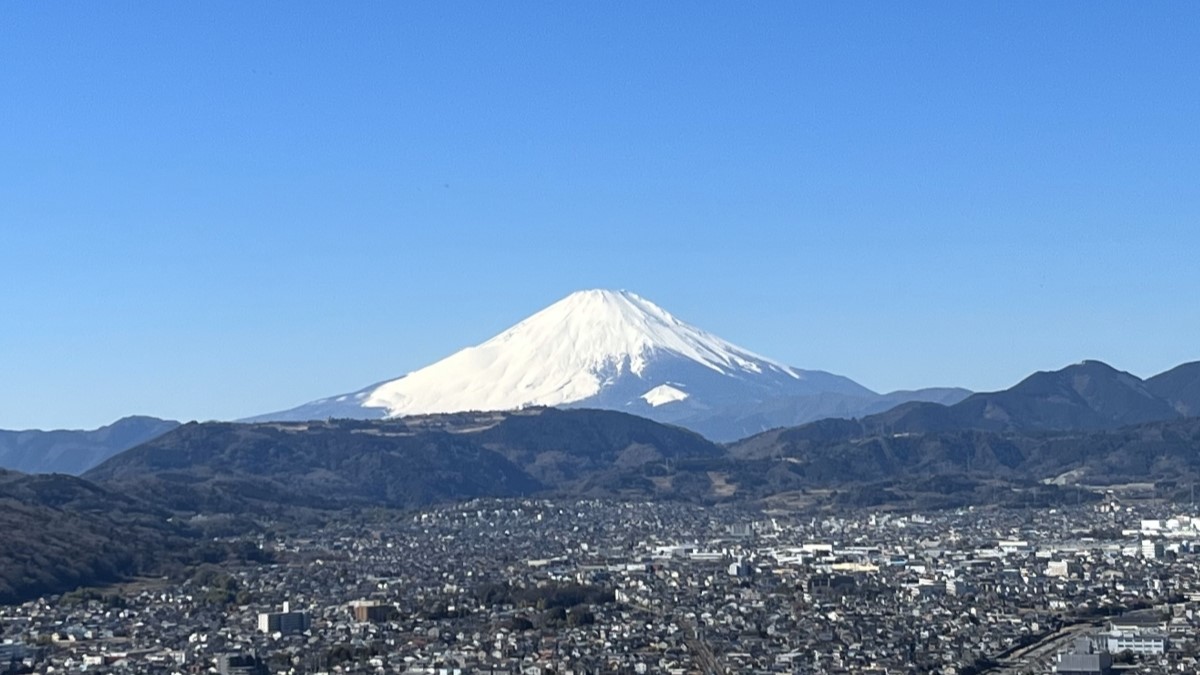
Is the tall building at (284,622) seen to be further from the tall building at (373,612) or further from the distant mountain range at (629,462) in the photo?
the distant mountain range at (629,462)

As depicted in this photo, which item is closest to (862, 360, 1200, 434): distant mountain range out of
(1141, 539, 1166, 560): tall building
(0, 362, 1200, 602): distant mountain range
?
(0, 362, 1200, 602): distant mountain range

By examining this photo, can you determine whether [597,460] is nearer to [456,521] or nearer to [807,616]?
[456,521]

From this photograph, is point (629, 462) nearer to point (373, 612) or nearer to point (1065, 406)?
point (1065, 406)

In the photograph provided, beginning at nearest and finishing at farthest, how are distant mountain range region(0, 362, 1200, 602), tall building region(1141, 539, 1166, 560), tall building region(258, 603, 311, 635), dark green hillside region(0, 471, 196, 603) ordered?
tall building region(258, 603, 311, 635) < dark green hillside region(0, 471, 196, 603) < tall building region(1141, 539, 1166, 560) < distant mountain range region(0, 362, 1200, 602)

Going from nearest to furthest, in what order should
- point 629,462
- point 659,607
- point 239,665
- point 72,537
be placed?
point 239,665, point 659,607, point 72,537, point 629,462

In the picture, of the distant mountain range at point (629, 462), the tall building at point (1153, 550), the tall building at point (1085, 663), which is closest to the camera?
the tall building at point (1085, 663)

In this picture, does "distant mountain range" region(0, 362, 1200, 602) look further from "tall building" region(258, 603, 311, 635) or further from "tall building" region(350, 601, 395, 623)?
"tall building" region(258, 603, 311, 635)

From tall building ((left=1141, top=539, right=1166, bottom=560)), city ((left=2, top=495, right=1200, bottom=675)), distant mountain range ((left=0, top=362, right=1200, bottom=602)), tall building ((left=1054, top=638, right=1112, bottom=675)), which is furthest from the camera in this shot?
distant mountain range ((left=0, top=362, right=1200, bottom=602))

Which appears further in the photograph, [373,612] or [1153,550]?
[1153,550]

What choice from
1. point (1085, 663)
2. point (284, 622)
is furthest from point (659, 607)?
point (1085, 663)

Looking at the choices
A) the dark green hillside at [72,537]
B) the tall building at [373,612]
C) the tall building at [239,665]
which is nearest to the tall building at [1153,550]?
the tall building at [373,612]

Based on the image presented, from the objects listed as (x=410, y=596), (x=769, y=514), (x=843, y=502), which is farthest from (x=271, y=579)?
(x=843, y=502)
